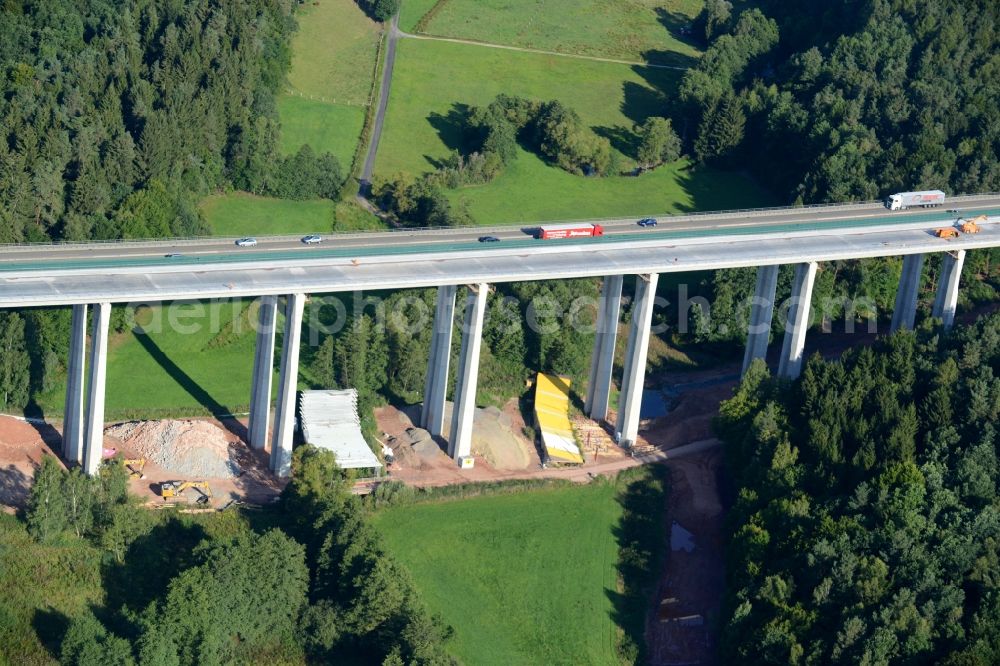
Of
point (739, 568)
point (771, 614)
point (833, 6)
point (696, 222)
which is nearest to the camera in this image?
point (771, 614)

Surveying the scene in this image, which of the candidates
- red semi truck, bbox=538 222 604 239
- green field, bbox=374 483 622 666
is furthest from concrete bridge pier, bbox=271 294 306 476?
red semi truck, bbox=538 222 604 239

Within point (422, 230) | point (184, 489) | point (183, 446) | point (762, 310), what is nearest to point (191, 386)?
point (183, 446)

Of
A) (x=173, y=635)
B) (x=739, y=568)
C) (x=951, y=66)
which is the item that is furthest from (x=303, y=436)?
(x=951, y=66)

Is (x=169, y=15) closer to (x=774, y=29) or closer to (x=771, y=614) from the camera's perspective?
(x=774, y=29)

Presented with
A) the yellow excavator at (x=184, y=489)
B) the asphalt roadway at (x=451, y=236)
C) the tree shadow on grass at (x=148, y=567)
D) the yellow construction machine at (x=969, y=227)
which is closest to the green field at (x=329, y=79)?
the asphalt roadway at (x=451, y=236)

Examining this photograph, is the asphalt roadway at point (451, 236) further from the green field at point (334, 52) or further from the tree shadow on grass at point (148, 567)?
the green field at point (334, 52)

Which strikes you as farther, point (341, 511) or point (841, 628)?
point (341, 511)

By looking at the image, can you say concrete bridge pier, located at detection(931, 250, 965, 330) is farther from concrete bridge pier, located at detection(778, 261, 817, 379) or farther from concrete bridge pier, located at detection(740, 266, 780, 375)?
concrete bridge pier, located at detection(740, 266, 780, 375)
